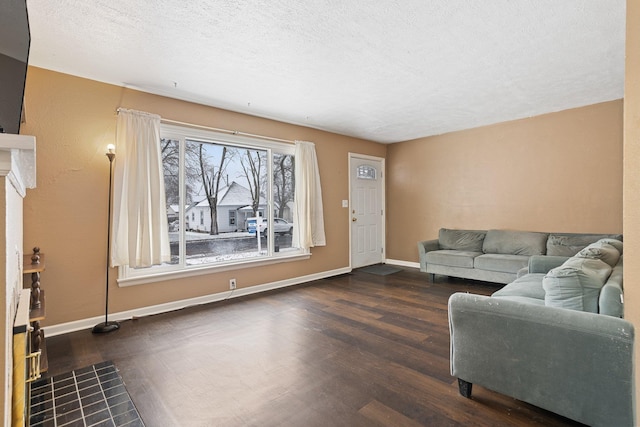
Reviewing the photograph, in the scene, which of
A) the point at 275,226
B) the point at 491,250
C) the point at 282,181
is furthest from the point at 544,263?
the point at 282,181

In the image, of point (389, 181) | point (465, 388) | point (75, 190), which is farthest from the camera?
point (389, 181)

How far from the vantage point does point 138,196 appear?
3203 mm

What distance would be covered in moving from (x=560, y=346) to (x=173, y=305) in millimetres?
3589

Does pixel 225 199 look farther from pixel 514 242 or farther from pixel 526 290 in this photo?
pixel 514 242

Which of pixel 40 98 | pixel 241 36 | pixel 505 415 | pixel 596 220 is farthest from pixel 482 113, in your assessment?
pixel 40 98

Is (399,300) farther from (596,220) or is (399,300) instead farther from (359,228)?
(596,220)

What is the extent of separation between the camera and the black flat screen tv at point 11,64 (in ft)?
3.51

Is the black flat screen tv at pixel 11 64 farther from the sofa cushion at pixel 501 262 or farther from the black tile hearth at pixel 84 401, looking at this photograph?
the sofa cushion at pixel 501 262

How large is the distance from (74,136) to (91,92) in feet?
1.60

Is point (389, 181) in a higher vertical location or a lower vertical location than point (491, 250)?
higher

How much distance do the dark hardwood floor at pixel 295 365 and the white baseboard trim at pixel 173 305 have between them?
0.36ft

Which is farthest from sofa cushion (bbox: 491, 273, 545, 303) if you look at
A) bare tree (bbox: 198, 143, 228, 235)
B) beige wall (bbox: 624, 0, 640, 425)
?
bare tree (bbox: 198, 143, 228, 235)

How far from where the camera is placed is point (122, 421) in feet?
5.56

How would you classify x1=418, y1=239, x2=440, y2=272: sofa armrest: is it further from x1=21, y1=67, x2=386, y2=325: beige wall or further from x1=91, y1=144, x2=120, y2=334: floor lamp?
x1=91, y1=144, x2=120, y2=334: floor lamp
